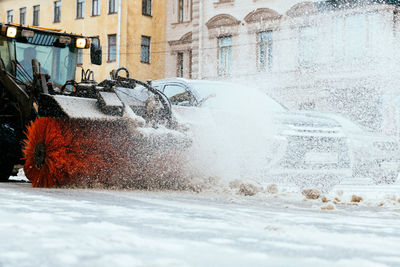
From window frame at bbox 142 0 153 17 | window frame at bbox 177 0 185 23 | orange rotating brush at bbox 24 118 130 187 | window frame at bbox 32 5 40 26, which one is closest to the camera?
orange rotating brush at bbox 24 118 130 187

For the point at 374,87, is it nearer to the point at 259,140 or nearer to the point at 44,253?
the point at 259,140

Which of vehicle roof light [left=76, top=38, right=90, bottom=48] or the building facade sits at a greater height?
the building facade

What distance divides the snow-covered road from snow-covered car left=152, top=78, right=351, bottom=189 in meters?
1.47

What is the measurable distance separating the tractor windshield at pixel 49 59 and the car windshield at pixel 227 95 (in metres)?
2.19

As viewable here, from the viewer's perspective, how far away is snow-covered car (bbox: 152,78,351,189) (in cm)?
812

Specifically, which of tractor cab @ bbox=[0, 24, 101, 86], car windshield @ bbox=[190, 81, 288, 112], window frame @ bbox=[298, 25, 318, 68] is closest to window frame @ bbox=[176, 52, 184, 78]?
window frame @ bbox=[298, 25, 318, 68]

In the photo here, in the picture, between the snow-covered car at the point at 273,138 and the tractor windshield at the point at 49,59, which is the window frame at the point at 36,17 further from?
the snow-covered car at the point at 273,138

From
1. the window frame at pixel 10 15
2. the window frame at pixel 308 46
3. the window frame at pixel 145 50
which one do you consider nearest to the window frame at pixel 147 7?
the window frame at pixel 145 50

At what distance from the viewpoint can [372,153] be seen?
9359 mm

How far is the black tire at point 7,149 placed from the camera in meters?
8.98

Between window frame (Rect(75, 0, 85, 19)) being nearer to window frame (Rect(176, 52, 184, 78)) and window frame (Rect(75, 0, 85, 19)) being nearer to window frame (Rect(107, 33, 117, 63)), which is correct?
window frame (Rect(107, 33, 117, 63))

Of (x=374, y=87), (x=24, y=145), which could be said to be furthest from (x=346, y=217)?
(x=374, y=87)

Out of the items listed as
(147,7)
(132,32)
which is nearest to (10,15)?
(147,7)

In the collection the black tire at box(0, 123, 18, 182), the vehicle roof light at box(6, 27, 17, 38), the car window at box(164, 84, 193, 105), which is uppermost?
the vehicle roof light at box(6, 27, 17, 38)
